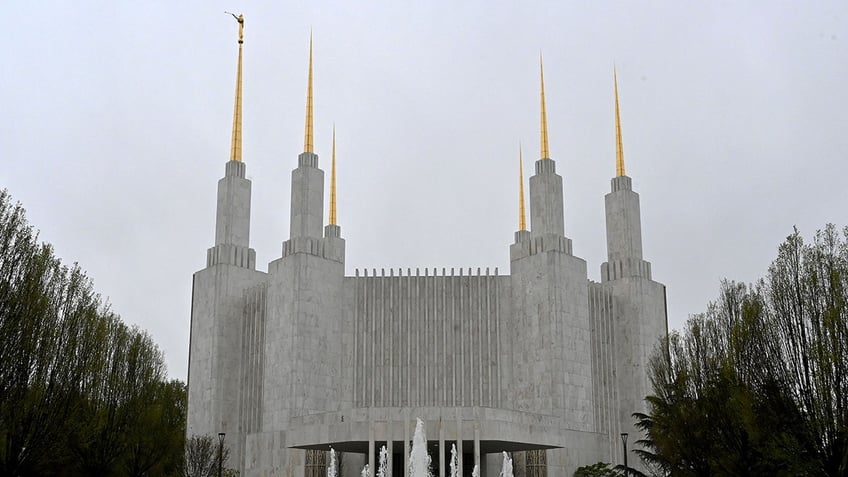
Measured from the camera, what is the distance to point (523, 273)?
A: 41.5 metres

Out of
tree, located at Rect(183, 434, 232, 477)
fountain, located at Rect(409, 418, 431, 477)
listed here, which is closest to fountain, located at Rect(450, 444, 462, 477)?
fountain, located at Rect(409, 418, 431, 477)

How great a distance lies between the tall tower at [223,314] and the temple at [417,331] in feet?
0.21

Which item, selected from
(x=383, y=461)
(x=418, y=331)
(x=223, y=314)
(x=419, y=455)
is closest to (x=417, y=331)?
(x=418, y=331)

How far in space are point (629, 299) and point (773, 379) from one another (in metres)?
22.1

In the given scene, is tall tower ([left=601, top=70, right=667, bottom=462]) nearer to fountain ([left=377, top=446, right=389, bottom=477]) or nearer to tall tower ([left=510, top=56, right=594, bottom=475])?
tall tower ([left=510, top=56, right=594, bottom=475])

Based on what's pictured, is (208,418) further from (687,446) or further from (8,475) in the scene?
(687,446)

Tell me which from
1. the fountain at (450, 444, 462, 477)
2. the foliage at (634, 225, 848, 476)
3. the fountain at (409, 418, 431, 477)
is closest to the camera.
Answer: the foliage at (634, 225, 848, 476)

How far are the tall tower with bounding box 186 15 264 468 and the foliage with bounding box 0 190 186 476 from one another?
29.1 ft

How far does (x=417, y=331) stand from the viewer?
4206 cm

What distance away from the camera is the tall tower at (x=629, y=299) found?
4266cm

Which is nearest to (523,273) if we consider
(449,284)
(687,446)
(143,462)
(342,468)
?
(449,284)

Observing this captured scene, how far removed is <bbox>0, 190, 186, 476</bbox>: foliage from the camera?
20875 mm

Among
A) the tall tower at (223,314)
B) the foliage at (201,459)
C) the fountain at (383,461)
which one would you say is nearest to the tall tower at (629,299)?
the fountain at (383,461)

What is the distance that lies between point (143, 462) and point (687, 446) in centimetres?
1916
